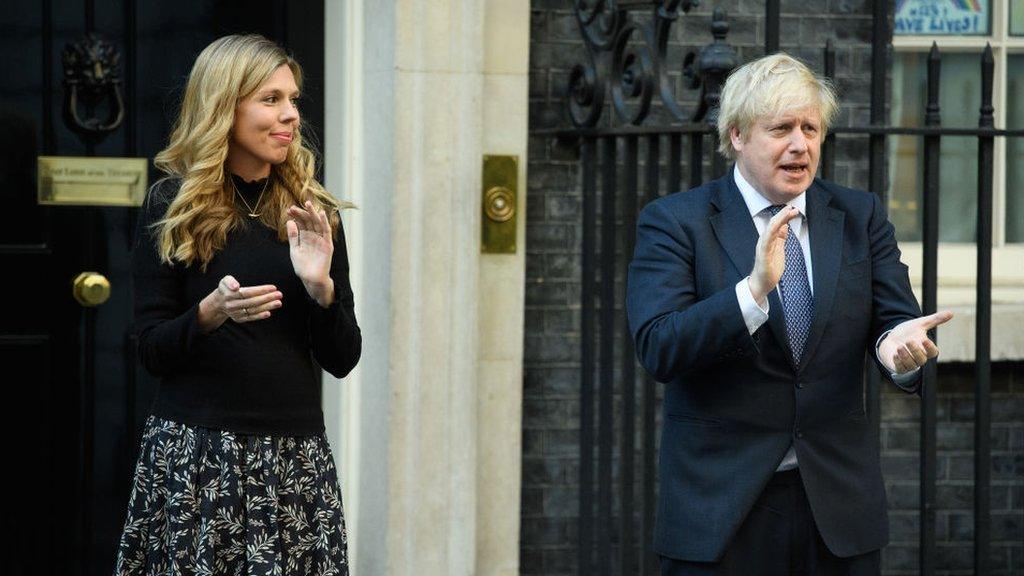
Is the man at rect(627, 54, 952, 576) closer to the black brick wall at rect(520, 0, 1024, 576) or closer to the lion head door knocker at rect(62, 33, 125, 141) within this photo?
the black brick wall at rect(520, 0, 1024, 576)

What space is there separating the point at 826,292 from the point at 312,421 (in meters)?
1.13

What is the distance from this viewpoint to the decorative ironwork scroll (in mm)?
4457

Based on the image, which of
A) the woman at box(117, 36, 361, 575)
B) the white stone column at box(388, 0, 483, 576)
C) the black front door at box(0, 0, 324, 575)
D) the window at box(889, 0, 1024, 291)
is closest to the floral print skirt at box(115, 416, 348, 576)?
the woman at box(117, 36, 361, 575)

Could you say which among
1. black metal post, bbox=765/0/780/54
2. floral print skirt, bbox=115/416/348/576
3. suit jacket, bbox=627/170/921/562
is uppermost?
Result: black metal post, bbox=765/0/780/54

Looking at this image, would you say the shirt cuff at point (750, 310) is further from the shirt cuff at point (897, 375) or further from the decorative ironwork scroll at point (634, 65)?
the decorative ironwork scroll at point (634, 65)

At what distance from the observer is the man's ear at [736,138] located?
11.2ft

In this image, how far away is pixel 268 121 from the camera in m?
3.64

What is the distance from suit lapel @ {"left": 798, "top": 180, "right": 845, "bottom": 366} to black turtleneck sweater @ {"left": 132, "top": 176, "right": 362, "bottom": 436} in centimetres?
98

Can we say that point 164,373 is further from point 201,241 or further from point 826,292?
point 826,292

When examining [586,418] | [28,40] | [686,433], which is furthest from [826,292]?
[28,40]

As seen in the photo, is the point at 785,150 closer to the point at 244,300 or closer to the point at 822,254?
the point at 822,254

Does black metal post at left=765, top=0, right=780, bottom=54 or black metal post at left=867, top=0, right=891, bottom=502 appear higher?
black metal post at left=765, top=0, right=780, bottom=54

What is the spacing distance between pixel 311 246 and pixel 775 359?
963mm

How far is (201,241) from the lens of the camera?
141 inches
